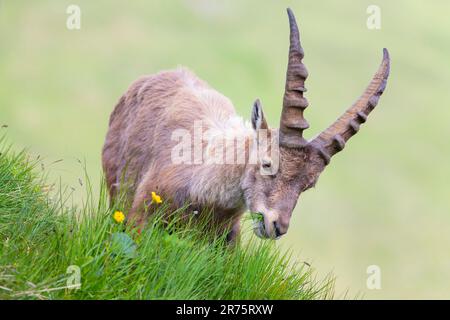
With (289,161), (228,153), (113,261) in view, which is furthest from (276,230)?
(113,261)

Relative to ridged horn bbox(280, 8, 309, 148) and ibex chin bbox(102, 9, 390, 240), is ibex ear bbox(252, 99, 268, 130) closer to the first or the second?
ibex chin bbox(102, 9, 390, 240)

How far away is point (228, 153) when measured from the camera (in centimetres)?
883

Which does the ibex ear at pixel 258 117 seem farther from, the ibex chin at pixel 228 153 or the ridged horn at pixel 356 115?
the ridged horn at pixel 356 115

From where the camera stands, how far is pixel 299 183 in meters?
8.18

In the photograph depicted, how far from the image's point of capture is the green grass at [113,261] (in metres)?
6.04

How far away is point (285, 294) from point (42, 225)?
225 centimetres

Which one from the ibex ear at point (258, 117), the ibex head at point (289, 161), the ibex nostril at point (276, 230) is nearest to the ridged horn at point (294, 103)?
the ibex head at point (289, 161)

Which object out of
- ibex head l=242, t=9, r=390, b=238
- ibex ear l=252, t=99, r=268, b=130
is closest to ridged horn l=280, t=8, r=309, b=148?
ibex head l=242, t=9, r=390, b=238

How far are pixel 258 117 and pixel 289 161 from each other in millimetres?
657

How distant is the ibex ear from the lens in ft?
27.9

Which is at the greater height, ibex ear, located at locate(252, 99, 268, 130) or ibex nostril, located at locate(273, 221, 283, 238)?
ibex ear, located at locate(252, 99, 268, 130)

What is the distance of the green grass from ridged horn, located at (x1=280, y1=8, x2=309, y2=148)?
130cm

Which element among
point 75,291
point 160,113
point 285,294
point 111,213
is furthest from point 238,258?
point 160,113

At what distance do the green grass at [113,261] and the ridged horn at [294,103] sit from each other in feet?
4.28
